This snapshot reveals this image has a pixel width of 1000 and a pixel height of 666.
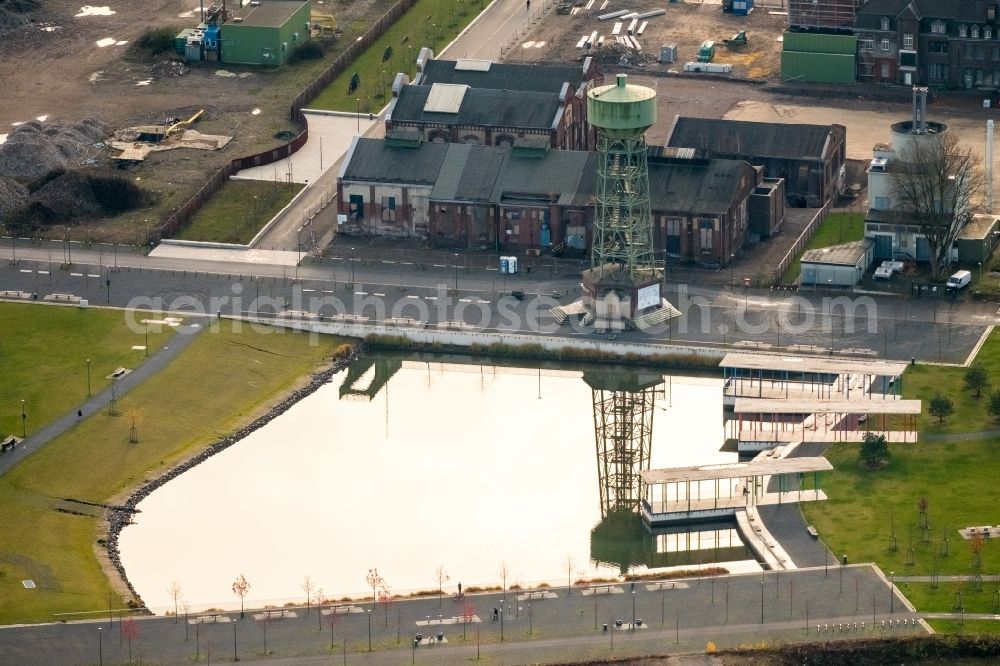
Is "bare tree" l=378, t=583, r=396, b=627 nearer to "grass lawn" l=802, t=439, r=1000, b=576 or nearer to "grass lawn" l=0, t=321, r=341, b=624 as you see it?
"grass lawn" l=0, t=321, r=341, b=624

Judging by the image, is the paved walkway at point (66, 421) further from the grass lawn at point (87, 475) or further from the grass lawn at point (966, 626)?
the grass lawn at point (966, 626)

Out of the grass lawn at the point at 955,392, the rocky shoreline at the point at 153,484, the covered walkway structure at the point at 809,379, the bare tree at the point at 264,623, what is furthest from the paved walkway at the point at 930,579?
the rocky shoreline at the point at 153,484

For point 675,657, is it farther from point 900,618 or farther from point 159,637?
point 159,637

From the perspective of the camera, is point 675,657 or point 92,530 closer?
point 675,657

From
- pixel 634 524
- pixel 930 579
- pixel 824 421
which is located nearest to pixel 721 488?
pixel 634 524

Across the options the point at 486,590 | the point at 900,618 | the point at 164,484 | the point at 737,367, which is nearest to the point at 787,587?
the point at 900,618

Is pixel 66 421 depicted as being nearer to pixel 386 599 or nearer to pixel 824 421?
pixel 386 599
